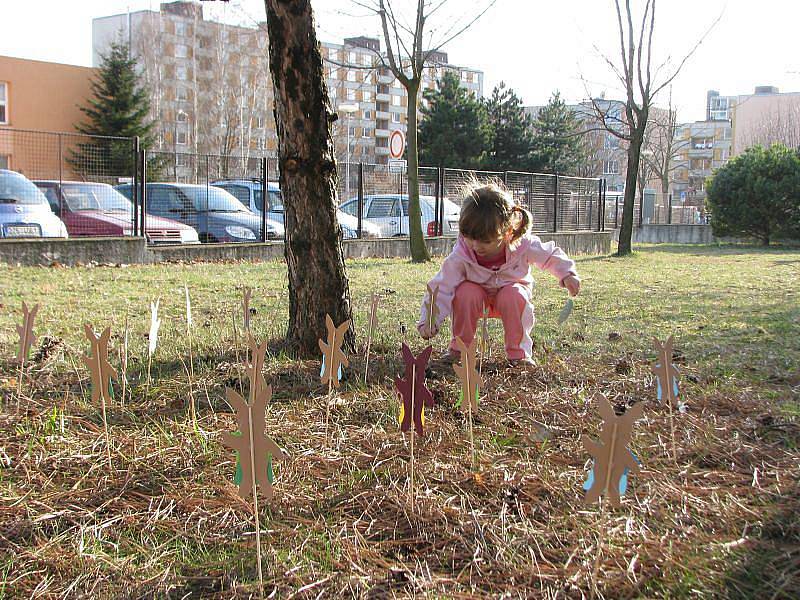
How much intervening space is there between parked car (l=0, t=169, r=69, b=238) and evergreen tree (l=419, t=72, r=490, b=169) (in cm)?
2560

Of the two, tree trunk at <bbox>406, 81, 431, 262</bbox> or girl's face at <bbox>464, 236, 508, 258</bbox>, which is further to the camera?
tree trunk at <bbox>406, 81, 431, 262</bbox>

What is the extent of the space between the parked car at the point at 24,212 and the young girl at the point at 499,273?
9.20 meters

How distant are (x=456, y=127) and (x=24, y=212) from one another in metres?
27.0

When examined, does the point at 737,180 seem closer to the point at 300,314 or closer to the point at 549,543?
the point at 300,314

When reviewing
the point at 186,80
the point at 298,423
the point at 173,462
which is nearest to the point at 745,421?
the point at 298,423

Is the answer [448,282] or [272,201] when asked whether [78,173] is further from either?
[448,282]

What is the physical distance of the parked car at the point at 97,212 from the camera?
12023mm

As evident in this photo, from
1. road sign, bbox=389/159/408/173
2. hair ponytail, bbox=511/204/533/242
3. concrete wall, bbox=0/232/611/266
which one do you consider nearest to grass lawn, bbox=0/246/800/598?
hair ponytail, bbox=511/204/533/242

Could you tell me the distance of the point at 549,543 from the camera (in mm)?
1902

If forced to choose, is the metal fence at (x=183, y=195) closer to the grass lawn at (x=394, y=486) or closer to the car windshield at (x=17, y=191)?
the car windshield at (x=17, y=191)

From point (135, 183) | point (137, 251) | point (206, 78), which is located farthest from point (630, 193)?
point (206, 78)

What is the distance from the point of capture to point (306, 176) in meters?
3.87

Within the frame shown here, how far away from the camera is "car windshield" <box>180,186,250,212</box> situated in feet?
45.4

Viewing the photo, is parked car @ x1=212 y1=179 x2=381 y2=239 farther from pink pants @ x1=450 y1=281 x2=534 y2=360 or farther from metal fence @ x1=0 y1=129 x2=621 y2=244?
pink pants @ x1=450 y1=281 x2=534 y2=360
